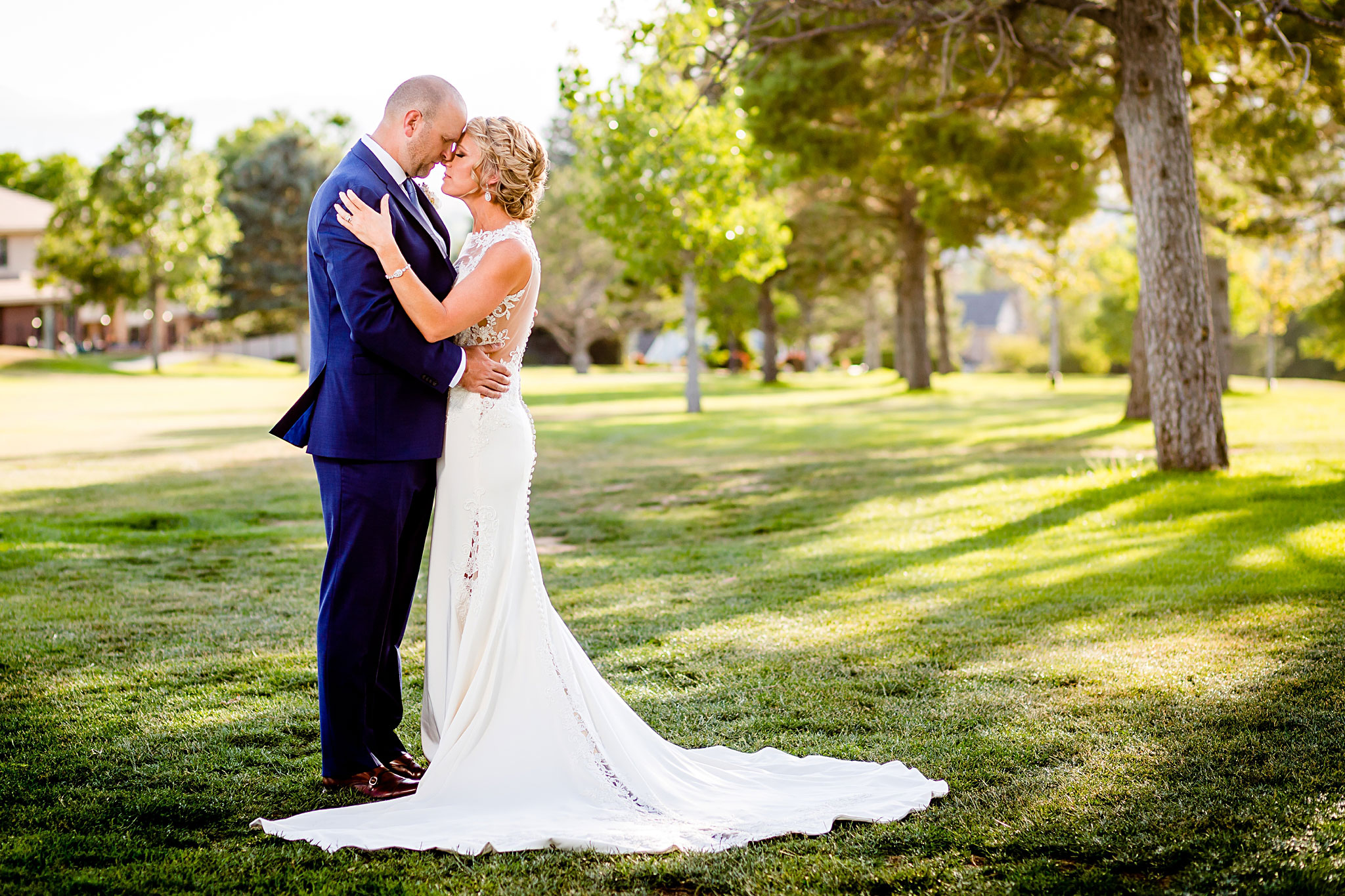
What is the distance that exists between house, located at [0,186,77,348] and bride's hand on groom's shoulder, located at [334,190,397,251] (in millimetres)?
55382

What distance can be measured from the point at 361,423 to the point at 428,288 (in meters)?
0.51

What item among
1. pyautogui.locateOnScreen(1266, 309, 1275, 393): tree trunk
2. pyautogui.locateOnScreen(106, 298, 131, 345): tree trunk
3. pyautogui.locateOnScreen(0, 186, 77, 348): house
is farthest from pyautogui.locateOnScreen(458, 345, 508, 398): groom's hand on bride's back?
pyautogui.locateOnScreen(106, 298, 131, 345): tree trunk

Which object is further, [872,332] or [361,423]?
[872,332]

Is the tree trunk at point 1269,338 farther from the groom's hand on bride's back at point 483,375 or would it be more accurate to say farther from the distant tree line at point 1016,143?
the groom's hand on bride's back at point 483,375

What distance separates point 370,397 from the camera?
3.71 metres

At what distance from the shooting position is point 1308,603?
20.6 feet

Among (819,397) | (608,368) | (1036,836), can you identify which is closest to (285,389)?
(819,397)

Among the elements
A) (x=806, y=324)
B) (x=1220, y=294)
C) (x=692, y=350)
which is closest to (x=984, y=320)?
(x=806, y=324)

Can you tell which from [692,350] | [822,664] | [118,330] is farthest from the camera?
[118,330]

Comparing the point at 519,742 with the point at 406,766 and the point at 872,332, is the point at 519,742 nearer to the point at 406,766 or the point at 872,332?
the point at 406,766

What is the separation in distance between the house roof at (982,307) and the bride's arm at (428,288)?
102 meters

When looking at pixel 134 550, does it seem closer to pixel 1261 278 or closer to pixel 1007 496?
pixel 1007 496

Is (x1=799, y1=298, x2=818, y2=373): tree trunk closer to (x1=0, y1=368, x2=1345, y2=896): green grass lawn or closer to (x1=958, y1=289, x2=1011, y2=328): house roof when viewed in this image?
(x1=958, y1=289, x2=1011, y2=328): house roof

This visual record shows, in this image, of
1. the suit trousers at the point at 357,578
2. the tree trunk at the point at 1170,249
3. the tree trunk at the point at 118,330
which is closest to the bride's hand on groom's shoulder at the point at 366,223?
the suit trousers at the point at 357,578
